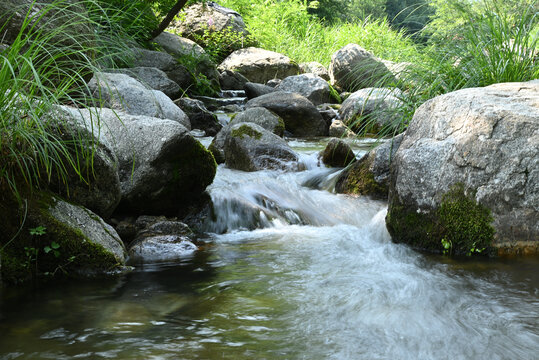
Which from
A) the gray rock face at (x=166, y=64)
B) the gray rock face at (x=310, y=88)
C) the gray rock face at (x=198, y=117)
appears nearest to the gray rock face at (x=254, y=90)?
the gray rock face at (x=310, y=88)

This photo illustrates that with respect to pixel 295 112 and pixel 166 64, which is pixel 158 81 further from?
pixel 295 112

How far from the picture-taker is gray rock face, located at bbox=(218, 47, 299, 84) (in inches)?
619

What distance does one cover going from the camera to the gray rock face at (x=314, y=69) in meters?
16.4

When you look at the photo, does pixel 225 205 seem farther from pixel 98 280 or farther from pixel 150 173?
pixel 98 280

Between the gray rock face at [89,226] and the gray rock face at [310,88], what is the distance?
10.1 metres

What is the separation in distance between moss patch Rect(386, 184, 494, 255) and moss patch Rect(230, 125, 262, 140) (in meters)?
3.72

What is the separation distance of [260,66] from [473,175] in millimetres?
12444

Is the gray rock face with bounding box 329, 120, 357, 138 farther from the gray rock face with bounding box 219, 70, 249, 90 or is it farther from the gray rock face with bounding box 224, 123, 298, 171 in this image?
the gray rock face with bounding box 219, 70, 249, 90

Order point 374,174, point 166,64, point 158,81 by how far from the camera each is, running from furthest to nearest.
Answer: point 166,64
point 158,81
point 374,174

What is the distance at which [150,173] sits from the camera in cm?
483

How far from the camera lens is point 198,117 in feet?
31.8

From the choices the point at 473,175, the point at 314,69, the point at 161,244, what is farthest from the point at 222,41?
the point at 473,175

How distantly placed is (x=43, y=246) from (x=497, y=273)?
3154 mm

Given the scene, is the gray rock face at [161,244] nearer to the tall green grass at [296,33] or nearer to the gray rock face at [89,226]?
the gray rock face at [89,226]
